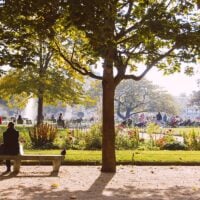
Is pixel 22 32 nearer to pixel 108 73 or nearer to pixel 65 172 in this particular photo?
pixel 108 73

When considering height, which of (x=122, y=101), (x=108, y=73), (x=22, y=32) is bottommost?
(x=108, y=73)

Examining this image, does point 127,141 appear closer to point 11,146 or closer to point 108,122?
point 108,122

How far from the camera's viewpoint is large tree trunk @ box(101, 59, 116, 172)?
41.8ft

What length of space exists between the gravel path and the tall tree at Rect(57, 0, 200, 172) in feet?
3.49

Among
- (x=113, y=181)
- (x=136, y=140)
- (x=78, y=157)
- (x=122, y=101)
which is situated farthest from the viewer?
(x=122, y=101)

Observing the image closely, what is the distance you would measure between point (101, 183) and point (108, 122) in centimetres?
235

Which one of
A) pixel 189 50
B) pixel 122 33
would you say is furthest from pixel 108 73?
pixel 189 50

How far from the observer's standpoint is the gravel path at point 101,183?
9.09 metres

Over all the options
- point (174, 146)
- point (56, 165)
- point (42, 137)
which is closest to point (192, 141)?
point (174, 146)

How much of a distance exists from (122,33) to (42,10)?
3.23 m

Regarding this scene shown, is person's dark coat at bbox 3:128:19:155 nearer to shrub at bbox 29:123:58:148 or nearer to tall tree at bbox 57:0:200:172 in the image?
tall tree at bbox 57:0:200:172

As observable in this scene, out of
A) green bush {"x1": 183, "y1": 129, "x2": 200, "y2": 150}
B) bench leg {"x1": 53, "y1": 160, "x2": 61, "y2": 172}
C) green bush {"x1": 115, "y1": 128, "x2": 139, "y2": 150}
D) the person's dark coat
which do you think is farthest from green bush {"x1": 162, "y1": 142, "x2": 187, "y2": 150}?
the person's dark coat

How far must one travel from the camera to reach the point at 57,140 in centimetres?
2223

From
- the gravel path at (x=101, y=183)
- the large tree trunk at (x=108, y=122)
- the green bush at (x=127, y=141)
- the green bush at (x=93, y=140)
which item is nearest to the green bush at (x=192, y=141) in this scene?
the green bush at (x=127, y=141)
